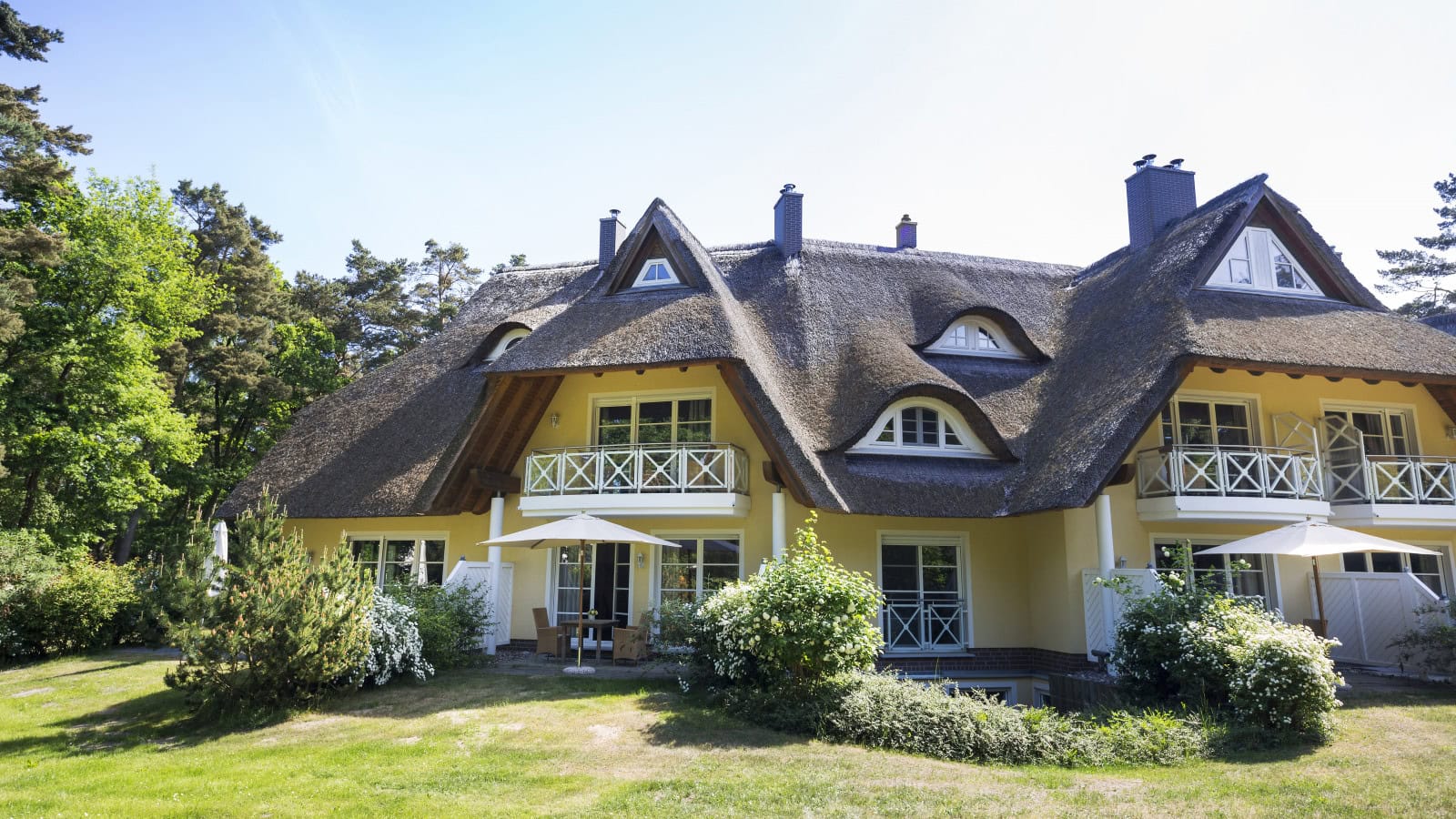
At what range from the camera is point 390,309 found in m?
35.6

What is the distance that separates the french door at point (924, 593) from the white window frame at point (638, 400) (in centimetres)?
387

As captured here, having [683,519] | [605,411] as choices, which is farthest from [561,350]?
[683,519]

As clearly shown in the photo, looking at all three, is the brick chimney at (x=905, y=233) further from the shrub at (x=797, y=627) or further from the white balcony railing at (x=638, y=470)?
the shrub at (x=797, y=627)

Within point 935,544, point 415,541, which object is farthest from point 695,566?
point 415,541

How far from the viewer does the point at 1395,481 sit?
13.8 m

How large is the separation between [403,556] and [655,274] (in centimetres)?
745

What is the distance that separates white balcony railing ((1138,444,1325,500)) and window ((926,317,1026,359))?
3.76 m

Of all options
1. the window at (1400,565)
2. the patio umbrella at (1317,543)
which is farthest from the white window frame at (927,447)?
the window at (1400,565)

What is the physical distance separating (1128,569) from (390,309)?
102 ft

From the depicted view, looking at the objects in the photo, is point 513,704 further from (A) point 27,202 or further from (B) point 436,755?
(A) point 27,202

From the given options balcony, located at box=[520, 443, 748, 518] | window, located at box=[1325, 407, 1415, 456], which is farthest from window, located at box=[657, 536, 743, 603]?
window, located at box=[1325, 407, 1415, 456]

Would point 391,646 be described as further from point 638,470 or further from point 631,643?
point 638,470

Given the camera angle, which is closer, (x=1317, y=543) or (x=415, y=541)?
(x=1317, y=543)

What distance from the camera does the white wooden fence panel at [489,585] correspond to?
14.4m
